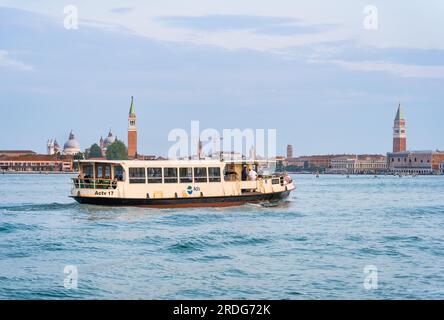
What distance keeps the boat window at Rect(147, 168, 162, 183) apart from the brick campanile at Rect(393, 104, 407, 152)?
108m

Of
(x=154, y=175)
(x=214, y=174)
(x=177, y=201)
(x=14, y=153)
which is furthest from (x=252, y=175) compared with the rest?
(x=14, y=153)

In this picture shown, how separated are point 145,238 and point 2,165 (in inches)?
4859

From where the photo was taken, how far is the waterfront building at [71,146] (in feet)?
500

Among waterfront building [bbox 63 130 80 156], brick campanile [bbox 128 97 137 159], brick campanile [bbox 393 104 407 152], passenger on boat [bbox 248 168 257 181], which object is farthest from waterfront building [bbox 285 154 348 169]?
passenger on boat [bbox 248 168 257 181]

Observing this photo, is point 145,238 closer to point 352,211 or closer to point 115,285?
point 115,285

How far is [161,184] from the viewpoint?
25.8 metres

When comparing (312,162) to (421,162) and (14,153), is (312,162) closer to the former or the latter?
(421,162)

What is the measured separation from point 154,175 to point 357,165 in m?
135

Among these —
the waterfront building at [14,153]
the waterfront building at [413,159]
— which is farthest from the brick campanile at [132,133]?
the waterfront building at [413,159]

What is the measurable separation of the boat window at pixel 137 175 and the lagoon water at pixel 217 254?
4.25 feet

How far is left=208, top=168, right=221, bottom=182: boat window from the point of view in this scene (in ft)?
86.9

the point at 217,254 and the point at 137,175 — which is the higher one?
the point at 137,175

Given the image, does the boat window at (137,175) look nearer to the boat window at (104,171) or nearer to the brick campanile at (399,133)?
the boat window at (104,171)
